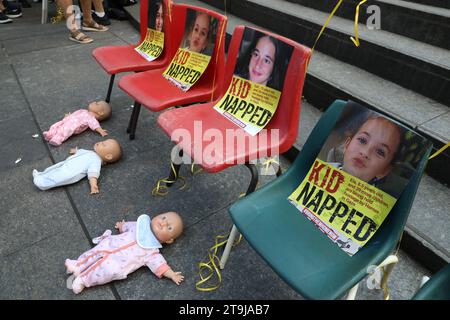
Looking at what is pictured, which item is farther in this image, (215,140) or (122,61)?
(122,61)

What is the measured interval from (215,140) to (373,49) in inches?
70.5

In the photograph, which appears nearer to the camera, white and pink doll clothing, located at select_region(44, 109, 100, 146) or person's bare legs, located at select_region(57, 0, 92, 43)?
white and pink doll clothing, located at select_region(44, 109, 100, 146)

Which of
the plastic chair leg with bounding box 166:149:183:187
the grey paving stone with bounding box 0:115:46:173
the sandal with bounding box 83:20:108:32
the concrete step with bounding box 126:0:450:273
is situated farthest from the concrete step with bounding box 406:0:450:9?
the sandal with bounding box 83:20:108:32

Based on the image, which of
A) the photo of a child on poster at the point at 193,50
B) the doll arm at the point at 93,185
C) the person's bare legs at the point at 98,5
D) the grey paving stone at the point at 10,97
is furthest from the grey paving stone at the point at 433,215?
the person's bare legs at the point at 98,5

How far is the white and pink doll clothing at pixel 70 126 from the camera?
2.73 meters

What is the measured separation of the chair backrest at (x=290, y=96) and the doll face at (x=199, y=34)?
396 mm

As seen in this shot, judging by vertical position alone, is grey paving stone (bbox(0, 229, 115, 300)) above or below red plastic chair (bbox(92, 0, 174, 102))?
below

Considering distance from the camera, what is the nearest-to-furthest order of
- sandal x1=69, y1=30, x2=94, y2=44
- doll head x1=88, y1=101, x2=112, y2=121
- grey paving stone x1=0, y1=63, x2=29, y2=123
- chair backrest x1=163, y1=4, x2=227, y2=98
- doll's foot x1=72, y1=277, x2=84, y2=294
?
doll's foot x1=72, y1=277, x2=84, y2=294 → chair backrest x1=163, y1=4, x2=227, y2=98 → doll head x1=88, y1=101, x2=112, y2=121 → grey paving stone x1=0, y1=63, x2=29, y2=123 → sandal x1=69, y1=30, x2=94, y2=44

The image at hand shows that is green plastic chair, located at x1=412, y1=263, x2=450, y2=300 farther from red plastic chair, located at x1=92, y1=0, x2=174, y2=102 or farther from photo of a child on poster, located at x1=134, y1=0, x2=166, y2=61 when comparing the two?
photo of a child on poster, located at x1=134, y1=0, x2=166, y2=61

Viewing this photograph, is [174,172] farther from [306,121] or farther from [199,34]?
[306,121]

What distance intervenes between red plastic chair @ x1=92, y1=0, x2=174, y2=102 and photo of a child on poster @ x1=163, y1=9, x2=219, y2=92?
0.24m

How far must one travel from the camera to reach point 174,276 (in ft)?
5.70

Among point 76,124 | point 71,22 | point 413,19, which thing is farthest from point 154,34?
point 71,22

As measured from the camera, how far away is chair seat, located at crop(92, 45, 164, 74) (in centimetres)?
265
